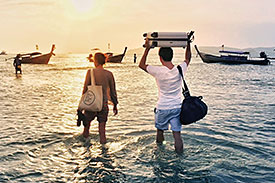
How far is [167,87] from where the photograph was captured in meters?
4.22

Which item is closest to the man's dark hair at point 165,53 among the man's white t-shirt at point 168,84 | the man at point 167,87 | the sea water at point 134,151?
the man at point 167,87

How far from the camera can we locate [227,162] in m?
4.52

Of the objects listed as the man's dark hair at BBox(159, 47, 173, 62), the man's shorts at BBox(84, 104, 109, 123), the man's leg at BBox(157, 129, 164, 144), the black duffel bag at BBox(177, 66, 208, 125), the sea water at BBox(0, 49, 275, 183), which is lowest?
the sea water at BBox(0, 49, 275, 183)

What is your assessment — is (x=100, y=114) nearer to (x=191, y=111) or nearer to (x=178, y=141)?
(x=178, y=141)

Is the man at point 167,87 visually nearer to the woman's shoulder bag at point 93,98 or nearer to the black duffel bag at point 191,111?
the black duffel bag at point 191,111

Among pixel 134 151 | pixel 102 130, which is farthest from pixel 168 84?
pixel 102 130

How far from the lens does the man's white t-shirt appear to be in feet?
13.6

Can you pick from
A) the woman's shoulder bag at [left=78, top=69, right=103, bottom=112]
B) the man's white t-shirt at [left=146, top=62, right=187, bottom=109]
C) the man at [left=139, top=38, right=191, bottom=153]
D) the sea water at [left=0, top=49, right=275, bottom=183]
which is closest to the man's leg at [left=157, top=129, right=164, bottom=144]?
the sea water at [left=0, top=49, right=275, bottom=183]

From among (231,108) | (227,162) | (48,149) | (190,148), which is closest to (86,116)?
(48,149)

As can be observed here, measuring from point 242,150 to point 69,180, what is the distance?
10.8ft

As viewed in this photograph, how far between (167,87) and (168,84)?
53 mm

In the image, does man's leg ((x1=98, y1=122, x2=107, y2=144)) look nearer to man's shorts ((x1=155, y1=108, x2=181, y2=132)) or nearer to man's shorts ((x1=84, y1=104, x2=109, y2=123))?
man's shorts ((x1=84, y1=104, x2=109, y2=123))

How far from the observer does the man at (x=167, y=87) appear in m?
4.14

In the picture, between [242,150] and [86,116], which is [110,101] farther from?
[242,150]
